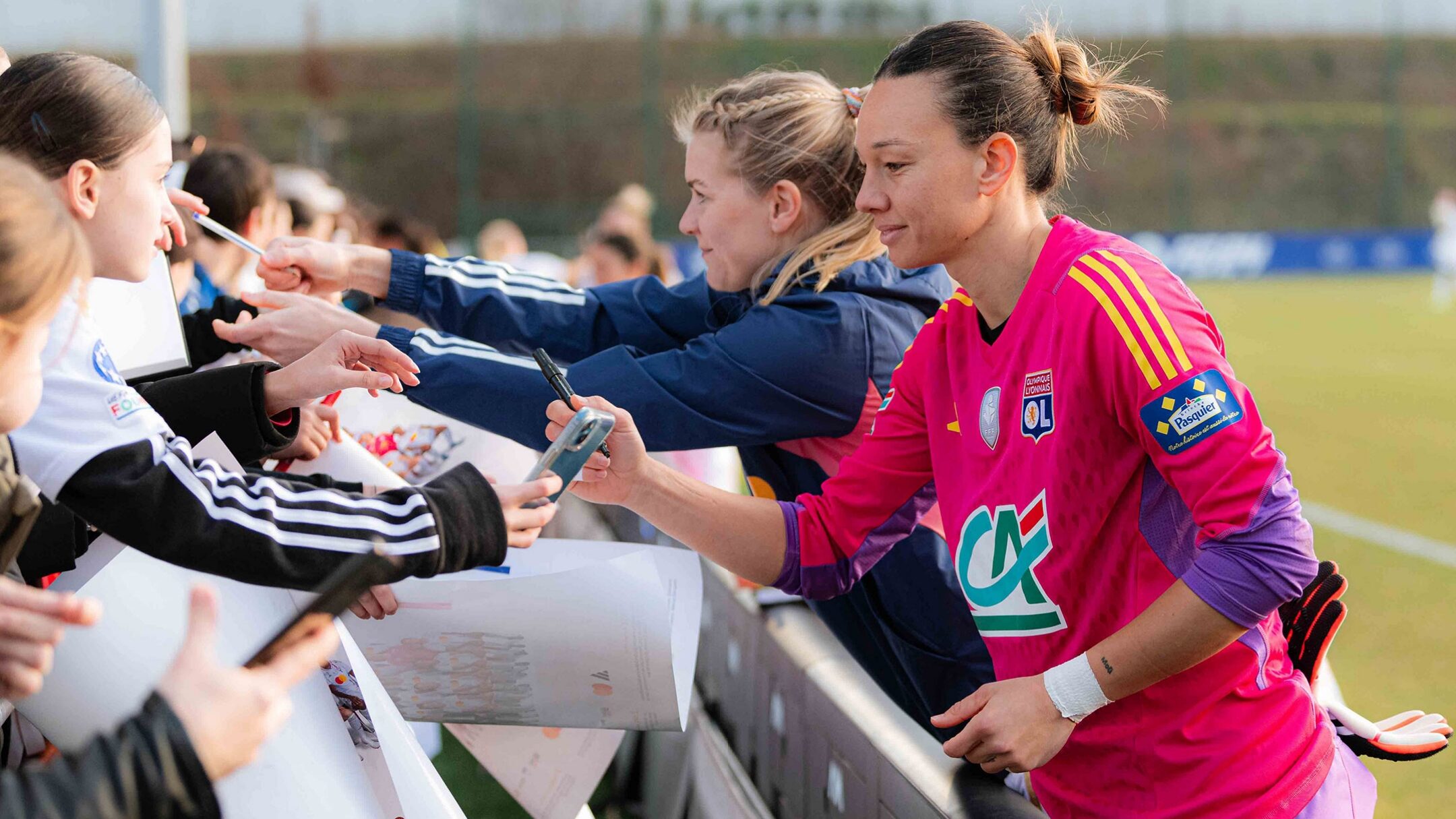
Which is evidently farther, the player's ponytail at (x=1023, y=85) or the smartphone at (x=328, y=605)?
the player's ponytail at (x=1023, y=85)

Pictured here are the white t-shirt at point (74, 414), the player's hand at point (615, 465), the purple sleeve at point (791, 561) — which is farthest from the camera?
the purple sleeve at point (791, 561)

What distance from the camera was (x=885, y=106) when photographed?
1956mm

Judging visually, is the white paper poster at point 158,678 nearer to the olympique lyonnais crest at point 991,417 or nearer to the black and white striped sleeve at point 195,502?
the black and white striped sleeve at point 195,502

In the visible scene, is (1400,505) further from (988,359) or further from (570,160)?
(570,160)

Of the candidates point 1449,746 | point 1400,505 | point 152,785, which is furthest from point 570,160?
point 152,785

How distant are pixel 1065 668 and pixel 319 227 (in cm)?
375

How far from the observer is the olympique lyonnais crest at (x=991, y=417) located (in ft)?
6.15

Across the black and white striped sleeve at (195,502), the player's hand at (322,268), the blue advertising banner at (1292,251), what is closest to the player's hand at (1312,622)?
the black and white striped sleeve at (195,502)

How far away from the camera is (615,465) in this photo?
7.06 feet

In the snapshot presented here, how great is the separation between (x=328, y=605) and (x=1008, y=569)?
3.36 ft

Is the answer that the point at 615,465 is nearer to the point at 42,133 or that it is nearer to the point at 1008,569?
the point at 1008,569

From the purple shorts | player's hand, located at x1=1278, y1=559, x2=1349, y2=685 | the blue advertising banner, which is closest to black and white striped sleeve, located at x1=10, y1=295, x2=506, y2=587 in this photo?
the purple shorts

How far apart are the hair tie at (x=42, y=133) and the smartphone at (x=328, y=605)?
0.81m

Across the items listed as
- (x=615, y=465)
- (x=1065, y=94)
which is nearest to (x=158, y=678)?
(x=615, y=465)
